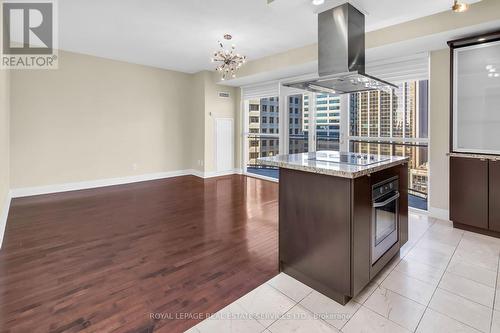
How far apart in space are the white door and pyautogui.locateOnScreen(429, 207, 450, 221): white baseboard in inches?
196

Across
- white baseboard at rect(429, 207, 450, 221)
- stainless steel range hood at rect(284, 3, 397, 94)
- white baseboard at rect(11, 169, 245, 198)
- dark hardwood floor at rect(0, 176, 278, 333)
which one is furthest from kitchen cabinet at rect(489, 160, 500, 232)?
white baseboard at rect(11, 169, 245, 198)

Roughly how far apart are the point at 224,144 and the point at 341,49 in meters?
5.09

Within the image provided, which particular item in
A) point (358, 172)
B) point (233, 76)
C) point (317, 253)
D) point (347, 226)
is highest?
point (233, 76)

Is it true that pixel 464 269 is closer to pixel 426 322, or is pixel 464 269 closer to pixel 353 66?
pixel 426 322

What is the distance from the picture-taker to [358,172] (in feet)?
6.19

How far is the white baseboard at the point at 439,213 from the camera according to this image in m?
3.92

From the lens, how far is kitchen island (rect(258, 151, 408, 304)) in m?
1.96

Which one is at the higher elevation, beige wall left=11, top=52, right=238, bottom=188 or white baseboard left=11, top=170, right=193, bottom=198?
beige wall left=11, top=52, right=238, bottom=188

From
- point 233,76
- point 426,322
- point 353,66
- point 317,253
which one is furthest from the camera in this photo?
point 233,76

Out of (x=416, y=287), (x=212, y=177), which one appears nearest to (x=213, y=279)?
(x=416, y=287)

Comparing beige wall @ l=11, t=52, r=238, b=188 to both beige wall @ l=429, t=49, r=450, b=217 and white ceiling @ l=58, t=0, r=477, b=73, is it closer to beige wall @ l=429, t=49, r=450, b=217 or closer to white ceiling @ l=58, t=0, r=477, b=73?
white ceiling @ l=58, t=0, r=477, b=73

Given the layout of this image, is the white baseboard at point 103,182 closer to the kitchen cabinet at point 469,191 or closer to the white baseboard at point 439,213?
the white baseboard at point 439,213

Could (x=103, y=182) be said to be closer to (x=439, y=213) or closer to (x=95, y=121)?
(x=95, y=121)

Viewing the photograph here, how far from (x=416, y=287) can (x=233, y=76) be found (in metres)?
5.44
